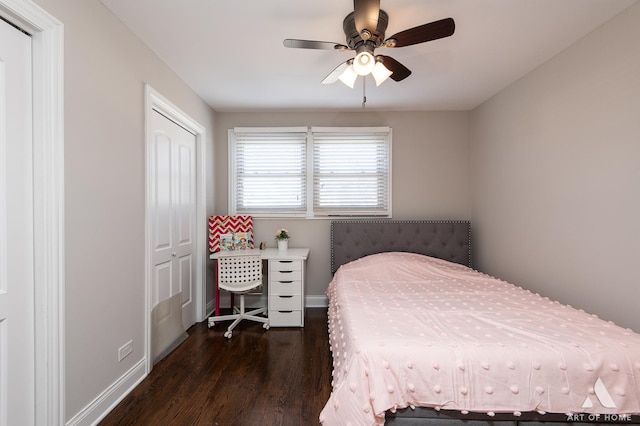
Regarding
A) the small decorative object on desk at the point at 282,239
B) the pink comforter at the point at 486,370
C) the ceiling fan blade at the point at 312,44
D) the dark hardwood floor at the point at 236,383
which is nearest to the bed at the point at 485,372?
the pink comforter at the point at 486,370

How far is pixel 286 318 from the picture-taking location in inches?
131

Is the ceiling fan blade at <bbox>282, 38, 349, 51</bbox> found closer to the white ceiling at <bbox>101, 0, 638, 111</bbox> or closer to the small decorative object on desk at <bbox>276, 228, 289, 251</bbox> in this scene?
the white ceiling at <bbox>101, 0, 638, 111</bbox>

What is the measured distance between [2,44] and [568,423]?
312 centimetres

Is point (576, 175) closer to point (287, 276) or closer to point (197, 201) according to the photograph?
point (287, 276)

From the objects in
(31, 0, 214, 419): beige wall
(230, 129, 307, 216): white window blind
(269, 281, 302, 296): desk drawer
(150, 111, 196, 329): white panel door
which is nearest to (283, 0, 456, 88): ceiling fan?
(31, 0, 214, 419): beige wall

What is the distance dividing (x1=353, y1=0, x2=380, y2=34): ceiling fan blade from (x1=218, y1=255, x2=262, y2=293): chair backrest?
7.61 ft

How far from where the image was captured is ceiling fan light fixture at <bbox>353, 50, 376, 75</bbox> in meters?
1.77

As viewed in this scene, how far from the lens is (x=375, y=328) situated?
67.6 inches

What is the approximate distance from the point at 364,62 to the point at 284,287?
7.78ft

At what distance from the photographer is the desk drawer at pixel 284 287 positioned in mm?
3312

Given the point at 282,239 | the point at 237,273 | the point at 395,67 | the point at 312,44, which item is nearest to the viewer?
the point at 312,44

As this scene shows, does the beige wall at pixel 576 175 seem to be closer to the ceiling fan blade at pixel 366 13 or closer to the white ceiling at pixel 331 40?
the white ceiling at pixel 331 40

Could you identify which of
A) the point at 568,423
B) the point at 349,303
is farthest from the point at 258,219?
the point at 568,423

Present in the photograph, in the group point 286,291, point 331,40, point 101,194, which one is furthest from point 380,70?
point 286,291
